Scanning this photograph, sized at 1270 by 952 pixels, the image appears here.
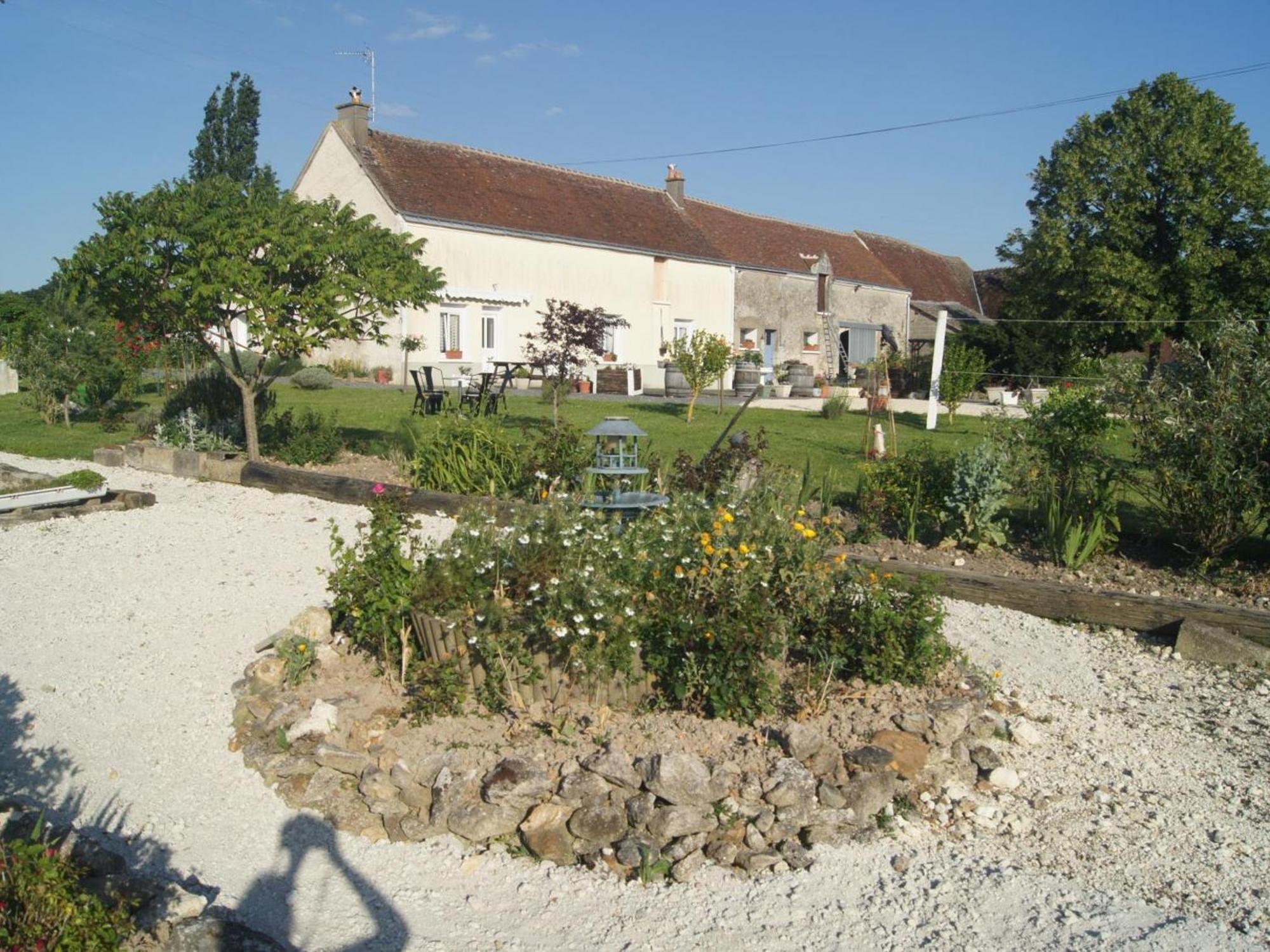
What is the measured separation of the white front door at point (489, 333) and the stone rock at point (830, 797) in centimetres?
2491

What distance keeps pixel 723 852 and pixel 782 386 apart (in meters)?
24.4

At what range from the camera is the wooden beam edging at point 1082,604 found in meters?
5.80

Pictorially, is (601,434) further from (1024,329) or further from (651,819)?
(1024,329)

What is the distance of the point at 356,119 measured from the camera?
27.5 m

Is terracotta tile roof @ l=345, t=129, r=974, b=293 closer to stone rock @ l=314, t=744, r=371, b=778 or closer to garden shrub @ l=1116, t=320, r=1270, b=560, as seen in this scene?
garden shrub @ l=1116, t=320, r=1270, b=560

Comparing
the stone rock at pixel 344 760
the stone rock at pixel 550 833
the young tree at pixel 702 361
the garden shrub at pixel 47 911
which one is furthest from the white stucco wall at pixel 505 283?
the garden shrub at pixel 47 911

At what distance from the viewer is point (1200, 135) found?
30250mm

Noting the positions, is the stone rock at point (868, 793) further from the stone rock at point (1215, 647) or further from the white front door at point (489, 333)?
the white front door at point (489, 333)

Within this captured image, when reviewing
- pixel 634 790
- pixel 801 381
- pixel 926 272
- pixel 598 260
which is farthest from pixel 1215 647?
pixel 926 272

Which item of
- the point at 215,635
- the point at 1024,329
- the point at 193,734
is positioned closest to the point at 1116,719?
the point at 193,734

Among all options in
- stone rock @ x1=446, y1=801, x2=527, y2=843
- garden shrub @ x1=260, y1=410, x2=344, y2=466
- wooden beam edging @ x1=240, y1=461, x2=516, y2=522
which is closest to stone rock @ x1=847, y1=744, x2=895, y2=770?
stone rock @ x1=446, y1=801, x2=527, y2=843

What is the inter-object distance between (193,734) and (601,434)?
3176 mm

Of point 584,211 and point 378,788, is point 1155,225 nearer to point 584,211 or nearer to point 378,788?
point 584,211

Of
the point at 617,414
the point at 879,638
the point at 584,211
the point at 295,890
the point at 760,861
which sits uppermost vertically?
the point at 584,211
